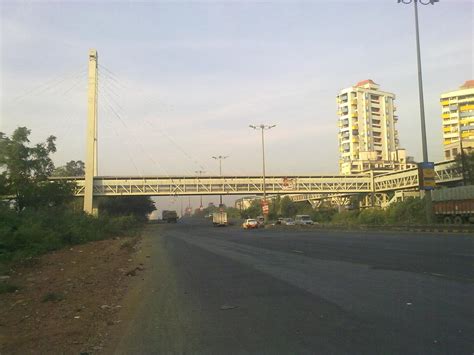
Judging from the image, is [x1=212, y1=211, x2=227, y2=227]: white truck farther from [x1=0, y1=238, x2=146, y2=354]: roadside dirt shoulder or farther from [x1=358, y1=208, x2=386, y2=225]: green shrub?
[x1=0, y1=238, x2=146, y2=354]: roadside dirt shoulder

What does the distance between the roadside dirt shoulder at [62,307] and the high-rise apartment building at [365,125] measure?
15356cm

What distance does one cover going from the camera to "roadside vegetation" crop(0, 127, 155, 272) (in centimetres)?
2294

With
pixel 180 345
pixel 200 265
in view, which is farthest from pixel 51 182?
pixel 180 345

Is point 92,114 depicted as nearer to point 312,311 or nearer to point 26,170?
point 26,170

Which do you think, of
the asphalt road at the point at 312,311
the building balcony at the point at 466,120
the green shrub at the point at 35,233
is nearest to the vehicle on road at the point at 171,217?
the green shrub at the point at 35,233

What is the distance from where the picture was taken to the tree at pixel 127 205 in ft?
322

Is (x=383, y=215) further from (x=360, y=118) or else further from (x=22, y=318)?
(x=360, y=118)

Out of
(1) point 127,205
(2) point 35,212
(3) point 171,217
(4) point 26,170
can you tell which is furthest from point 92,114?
(3) point 171,217

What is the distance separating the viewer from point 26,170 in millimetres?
52000

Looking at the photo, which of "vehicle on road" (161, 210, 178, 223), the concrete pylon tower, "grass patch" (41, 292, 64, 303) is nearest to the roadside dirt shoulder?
"grass patch" (41, 292, 64, 303)

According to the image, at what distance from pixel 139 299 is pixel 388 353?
6.71 m

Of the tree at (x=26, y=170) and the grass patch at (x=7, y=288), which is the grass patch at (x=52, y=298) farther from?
the tree at (x=26, y=170)

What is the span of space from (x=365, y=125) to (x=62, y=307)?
Answer: 567ft

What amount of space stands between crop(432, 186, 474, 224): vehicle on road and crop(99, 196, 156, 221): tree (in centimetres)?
6206
